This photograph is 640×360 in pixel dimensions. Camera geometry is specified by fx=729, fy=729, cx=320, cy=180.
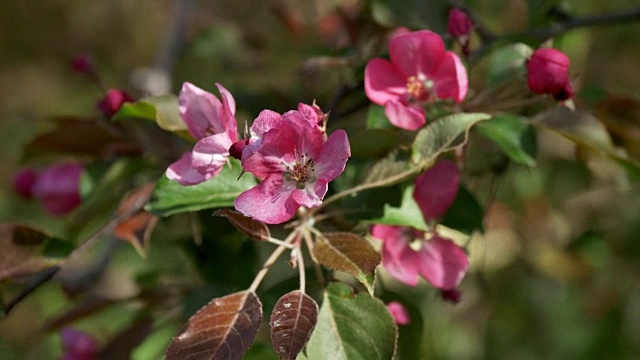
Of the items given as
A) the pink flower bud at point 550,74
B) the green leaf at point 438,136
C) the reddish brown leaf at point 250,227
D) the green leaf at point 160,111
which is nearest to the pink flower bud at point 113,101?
the green leaf at point 160,111

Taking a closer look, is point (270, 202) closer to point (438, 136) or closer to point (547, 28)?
point (438, 136)

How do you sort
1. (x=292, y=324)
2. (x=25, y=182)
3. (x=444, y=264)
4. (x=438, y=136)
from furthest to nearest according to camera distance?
(x=25, y=182)
(x=444, y=264)
(x=438, y=136)
(x=292, y=324)

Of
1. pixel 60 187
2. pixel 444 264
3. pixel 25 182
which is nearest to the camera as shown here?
pixel 444 264

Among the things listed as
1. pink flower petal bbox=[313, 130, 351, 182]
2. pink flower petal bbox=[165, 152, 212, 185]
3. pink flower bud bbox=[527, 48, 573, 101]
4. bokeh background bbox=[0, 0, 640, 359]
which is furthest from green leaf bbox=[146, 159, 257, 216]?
pink flower bud bbox=[527, 48, 573, 101]

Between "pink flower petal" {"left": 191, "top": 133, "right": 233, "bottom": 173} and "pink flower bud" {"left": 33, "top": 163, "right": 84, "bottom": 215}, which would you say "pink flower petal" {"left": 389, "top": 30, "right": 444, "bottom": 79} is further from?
"pink flower bud" {"left": 33, "top": 163, "right": 84, "bottom": 215}

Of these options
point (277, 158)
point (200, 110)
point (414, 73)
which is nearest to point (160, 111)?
point (200, 110)

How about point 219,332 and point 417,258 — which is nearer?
point 219,332

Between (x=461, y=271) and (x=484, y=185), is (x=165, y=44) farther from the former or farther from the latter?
(x=461, y=271)
